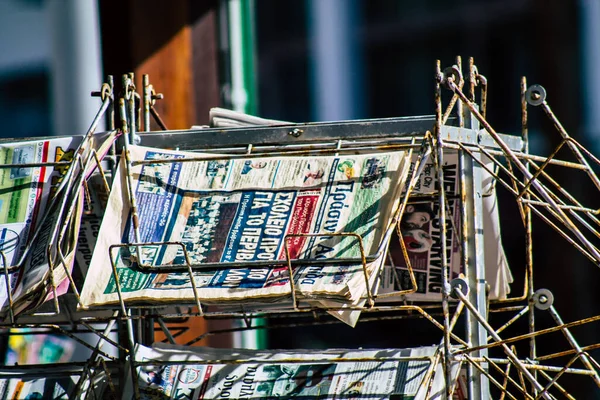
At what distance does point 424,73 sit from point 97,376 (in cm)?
407

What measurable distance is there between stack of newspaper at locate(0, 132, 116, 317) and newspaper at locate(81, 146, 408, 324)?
0.05 m

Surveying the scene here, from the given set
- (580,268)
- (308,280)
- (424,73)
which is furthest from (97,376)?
(424,73)

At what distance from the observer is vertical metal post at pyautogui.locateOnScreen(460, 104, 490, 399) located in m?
1.29

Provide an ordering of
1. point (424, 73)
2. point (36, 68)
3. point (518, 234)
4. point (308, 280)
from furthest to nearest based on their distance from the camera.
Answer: point (424, 73), point (518, 234), point (36, 68), point (308, 280)

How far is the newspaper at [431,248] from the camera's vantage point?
1560 mm

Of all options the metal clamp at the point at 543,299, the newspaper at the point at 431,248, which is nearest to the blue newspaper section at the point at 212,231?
the newspaper at the point at 431,248

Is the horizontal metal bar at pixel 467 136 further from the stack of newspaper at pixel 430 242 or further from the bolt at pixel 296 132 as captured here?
the bolt at pixel 296 132

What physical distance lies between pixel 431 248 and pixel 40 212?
0.66m

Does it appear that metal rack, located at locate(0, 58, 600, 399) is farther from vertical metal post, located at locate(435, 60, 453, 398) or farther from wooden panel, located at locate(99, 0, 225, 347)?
wooden panel, located at locate(99, 0, 225, 347)

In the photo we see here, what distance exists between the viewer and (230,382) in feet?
4.60

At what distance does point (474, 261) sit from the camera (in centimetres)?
130

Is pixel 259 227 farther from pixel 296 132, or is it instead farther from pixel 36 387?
pixel 36 387

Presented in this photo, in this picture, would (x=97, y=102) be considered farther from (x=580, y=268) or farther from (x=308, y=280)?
(x=580, y=268)

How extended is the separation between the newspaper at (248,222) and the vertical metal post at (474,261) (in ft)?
0.36
